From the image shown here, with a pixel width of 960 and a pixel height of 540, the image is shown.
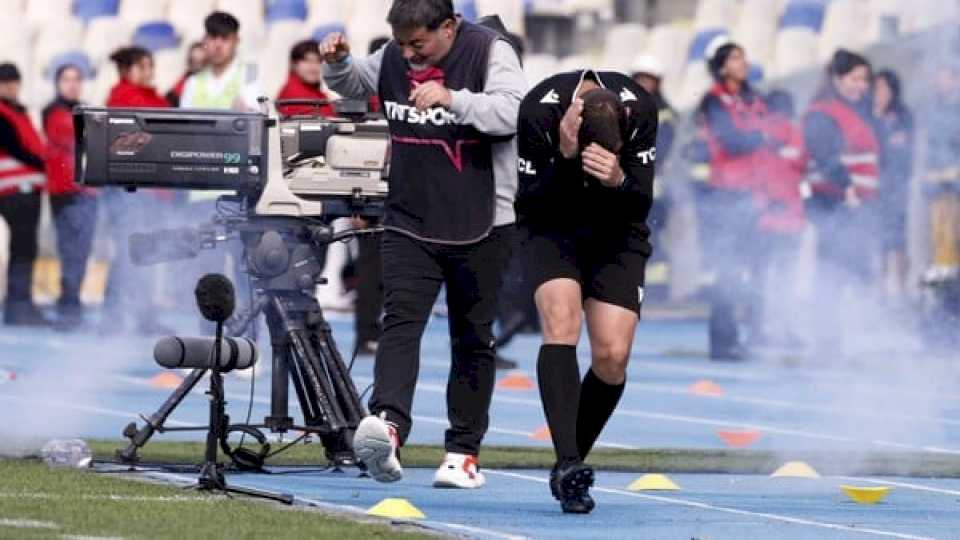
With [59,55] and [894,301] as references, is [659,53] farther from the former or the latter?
[894,301]

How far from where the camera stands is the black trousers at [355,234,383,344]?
19.5 m

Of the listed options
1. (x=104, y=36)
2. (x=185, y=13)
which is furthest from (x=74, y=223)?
(x=185, y=13)

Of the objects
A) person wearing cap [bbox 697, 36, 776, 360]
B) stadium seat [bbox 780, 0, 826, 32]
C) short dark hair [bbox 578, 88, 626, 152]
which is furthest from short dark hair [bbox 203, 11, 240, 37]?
stadium seat [bbox 780, 0, 826, 32]

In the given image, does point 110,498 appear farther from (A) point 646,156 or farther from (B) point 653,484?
(B) point 653,484

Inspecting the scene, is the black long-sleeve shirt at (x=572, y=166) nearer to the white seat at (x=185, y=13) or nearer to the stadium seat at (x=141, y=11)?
the white seat at (x=185, y=13)

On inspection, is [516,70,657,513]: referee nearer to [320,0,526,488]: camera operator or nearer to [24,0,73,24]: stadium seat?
[320,0,526,488]: camera operator

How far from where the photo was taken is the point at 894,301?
73.4ft

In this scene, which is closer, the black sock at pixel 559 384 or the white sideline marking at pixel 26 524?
the white sideline marking at pixel 26 524

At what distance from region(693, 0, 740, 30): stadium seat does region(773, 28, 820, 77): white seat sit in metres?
2.66

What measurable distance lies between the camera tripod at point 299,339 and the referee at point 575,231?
51.5 inches

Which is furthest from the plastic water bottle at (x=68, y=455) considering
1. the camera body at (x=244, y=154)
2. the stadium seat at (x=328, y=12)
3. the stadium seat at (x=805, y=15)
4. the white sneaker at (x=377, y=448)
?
the stadium seat at (x=328, y=12)

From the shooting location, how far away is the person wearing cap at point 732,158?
21.1 m

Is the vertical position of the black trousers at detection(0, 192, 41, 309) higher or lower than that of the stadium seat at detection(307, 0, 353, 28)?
lower

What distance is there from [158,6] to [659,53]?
210 inches
